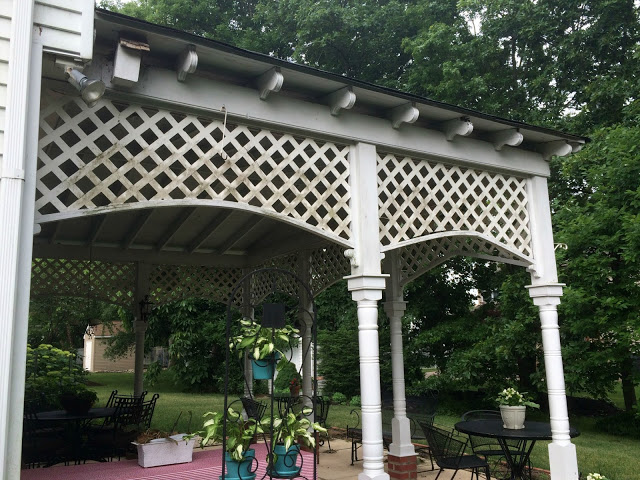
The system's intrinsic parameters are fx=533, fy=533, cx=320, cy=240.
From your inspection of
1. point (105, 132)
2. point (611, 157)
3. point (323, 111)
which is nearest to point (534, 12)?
point (611, 157)

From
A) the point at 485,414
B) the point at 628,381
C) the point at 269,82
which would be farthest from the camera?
the point at 628,381

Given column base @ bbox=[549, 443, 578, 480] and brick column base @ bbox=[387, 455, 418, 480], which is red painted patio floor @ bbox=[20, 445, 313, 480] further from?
column base @ bbox=[549, 443, 578, 480]

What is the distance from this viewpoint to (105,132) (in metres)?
3.38

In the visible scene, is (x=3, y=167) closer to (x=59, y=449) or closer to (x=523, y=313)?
(x=59, y=449)

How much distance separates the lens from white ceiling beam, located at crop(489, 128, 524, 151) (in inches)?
197

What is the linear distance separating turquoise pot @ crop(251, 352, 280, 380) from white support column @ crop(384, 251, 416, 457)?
3112mm

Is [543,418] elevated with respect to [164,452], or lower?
lower

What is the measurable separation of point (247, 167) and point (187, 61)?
1.34 meters

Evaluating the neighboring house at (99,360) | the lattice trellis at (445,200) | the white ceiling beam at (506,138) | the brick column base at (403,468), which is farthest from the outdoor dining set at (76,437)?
the neighboring house at (99,360)

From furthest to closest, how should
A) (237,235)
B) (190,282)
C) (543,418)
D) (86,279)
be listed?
(543,418)
(190,282)
(86,279)
(237,235)

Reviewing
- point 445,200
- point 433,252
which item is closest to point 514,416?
point 433,252

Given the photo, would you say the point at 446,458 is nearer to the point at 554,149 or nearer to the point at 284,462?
the point at 284,462

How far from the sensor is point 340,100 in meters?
4.13

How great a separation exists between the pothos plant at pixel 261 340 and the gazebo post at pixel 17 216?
48.0 inches
